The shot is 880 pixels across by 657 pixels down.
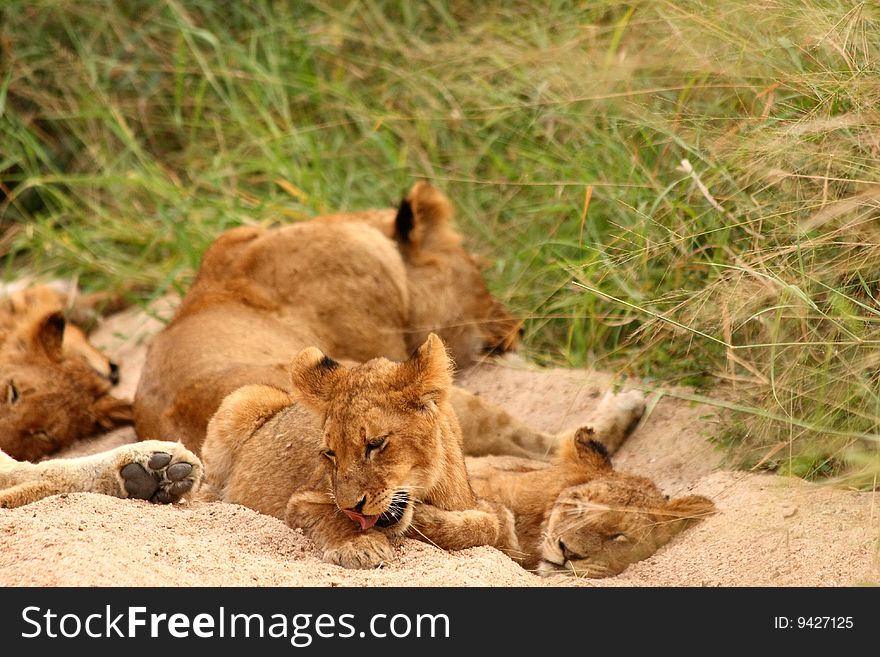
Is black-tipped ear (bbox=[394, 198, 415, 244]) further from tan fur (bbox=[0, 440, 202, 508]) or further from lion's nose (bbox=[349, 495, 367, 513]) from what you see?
lion's nose (bbox=[349, 495, 367, 513])

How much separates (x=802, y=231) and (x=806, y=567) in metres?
1.07

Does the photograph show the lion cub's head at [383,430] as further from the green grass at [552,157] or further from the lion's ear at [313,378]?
the green grass at [552,157]

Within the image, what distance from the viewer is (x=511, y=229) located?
6.80 metres

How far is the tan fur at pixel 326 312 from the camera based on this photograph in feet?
16.9

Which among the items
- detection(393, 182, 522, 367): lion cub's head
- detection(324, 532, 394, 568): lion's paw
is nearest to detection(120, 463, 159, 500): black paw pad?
detection(324, 532, 394, 568): lion's paw

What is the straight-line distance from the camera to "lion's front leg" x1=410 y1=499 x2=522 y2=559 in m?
3.87

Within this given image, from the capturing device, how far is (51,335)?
571 centimetres

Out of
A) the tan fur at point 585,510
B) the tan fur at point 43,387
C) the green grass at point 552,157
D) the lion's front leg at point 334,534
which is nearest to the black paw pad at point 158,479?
the lion's front leg at point 334,534

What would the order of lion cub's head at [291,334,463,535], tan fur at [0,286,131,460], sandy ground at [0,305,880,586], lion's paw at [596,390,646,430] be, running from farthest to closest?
tan fur at [0,286,131,460]
lion's paw at [596,390,646,430]
lion cub's head at [291,334,463,535]
sandy ground at [0,305,880,586]

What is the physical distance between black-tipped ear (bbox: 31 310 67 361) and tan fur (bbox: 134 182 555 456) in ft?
1.68

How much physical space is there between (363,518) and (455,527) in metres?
0.34

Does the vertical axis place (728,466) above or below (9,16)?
below
